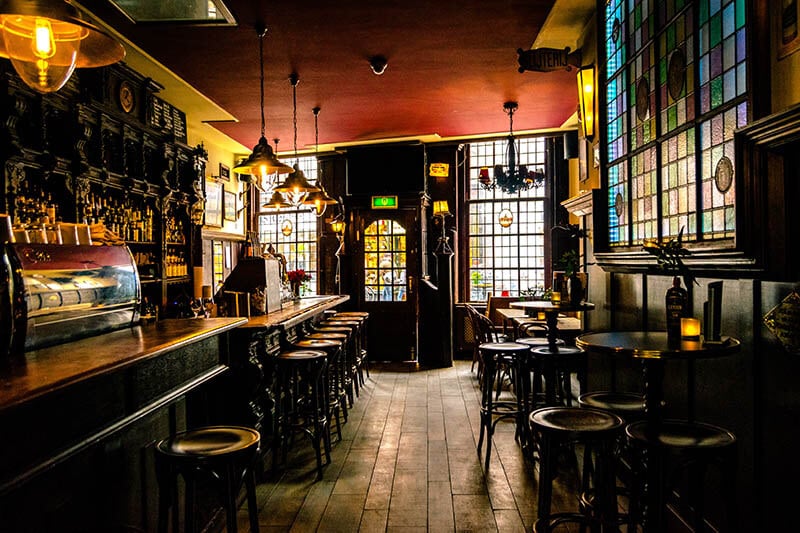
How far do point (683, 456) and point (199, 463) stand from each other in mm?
1908

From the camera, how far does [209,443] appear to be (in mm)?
2402

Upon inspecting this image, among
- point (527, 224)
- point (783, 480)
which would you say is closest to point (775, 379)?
point (783, 480)

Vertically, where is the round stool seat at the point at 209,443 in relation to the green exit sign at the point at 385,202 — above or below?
below

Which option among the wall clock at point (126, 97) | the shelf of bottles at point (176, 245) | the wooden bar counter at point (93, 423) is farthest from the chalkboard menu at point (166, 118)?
the wooden bar counter at point (93, 423)

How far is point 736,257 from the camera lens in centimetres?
248

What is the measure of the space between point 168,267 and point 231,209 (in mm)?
2821

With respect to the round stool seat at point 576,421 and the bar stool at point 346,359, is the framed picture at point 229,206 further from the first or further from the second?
the round stool seat at point 576,421

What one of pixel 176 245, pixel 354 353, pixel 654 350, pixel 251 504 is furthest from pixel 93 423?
pixel 176 245

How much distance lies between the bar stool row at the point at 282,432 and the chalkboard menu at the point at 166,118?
108 inches

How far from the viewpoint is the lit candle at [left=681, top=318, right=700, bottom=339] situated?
2639 millimetres

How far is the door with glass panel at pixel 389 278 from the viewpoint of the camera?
8727 millimetres

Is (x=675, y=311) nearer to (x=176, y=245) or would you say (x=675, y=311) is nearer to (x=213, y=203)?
(x=176, y=245)

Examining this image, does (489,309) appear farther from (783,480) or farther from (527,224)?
(783,480)

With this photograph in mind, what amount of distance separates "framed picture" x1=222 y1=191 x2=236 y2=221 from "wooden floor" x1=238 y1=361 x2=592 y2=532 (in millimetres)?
4625
